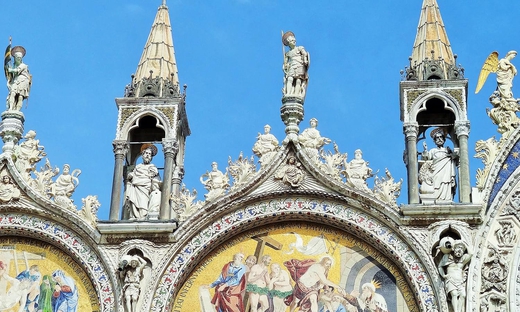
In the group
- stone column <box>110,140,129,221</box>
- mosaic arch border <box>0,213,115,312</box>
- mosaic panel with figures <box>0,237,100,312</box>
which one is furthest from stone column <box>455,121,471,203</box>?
mosaic panel with figures <box>0,237,100,312</box>

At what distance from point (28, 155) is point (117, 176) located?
1.17m

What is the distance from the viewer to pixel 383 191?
703 inches

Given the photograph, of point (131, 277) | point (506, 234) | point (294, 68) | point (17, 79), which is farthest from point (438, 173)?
point (17, 79)

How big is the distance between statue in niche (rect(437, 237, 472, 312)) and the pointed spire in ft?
13.4

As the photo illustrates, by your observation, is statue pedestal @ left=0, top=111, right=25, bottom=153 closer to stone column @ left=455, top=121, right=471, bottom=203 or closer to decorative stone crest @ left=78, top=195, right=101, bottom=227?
decorative stone crest @ left=78, top=195, right=101, bottom=227

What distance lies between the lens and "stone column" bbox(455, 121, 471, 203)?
17.8 m

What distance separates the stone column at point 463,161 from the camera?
17.8 meters

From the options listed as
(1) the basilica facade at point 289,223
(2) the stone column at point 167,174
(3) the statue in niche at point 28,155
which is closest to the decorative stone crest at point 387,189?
(1) the basilica facade at point 289,223

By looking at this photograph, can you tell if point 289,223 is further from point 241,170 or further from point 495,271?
point 495,271

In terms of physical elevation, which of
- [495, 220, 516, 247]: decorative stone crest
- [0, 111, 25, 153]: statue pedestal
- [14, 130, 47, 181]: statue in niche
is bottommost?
[495, 220, 516, 247]: decorative stone crest

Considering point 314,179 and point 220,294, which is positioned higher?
point 314,179

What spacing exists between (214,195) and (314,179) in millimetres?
1190

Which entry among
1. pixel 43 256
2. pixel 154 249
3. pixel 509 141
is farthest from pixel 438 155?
pixel 43 256

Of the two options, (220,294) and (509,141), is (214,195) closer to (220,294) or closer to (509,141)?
(220,294)
